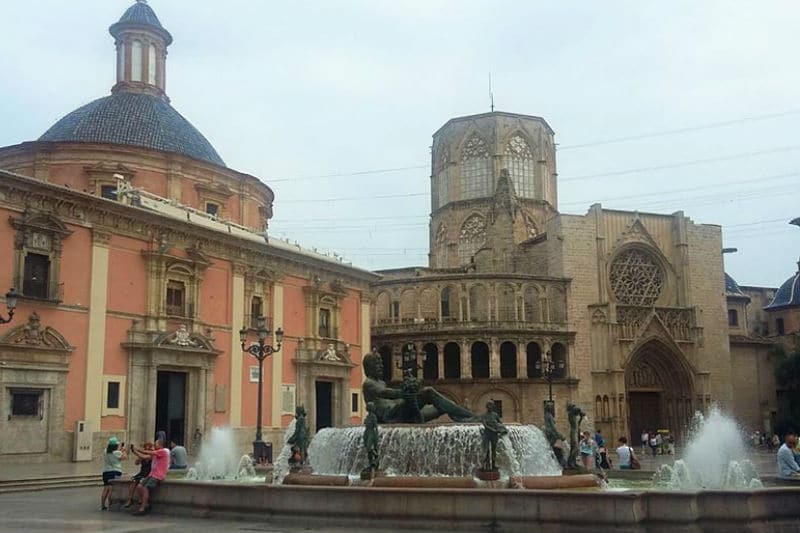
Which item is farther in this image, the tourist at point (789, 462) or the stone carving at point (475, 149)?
the stone carving at point (475, 149)

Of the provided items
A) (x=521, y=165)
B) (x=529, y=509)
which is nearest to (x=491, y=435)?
(x=529, y=509)

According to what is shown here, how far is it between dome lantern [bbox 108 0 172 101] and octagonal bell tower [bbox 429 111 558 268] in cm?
2656

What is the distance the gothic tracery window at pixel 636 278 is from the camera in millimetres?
49375

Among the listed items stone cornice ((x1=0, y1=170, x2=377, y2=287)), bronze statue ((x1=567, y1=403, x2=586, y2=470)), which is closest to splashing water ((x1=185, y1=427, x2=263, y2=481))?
bronze statue ((x1=567, y1=403, x2=586, y2=470))

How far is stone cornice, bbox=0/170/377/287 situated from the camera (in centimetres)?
2416

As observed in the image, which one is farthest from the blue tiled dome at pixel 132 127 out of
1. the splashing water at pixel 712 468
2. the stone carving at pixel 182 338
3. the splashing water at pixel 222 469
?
the splashing water at pixel 712 468

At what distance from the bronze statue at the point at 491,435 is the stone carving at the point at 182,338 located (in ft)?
58.5

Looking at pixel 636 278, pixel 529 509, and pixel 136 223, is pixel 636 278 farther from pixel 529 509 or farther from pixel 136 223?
pixel 529 509

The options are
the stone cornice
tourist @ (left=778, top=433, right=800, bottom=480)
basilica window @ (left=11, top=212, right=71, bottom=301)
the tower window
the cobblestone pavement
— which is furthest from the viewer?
the tower window

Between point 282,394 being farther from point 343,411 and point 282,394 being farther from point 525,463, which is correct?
point 525,463

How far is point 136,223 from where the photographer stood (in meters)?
27.8

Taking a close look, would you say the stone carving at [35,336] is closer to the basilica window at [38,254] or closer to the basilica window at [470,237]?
the basilica window at [38,254]

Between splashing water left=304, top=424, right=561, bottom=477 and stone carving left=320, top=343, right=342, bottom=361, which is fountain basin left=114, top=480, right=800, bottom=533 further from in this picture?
stone carving left=320, top=343, right=342, bottom=361

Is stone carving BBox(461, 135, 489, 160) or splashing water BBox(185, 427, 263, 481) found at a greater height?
stone carving BBox(461, 135, 489, 160)
